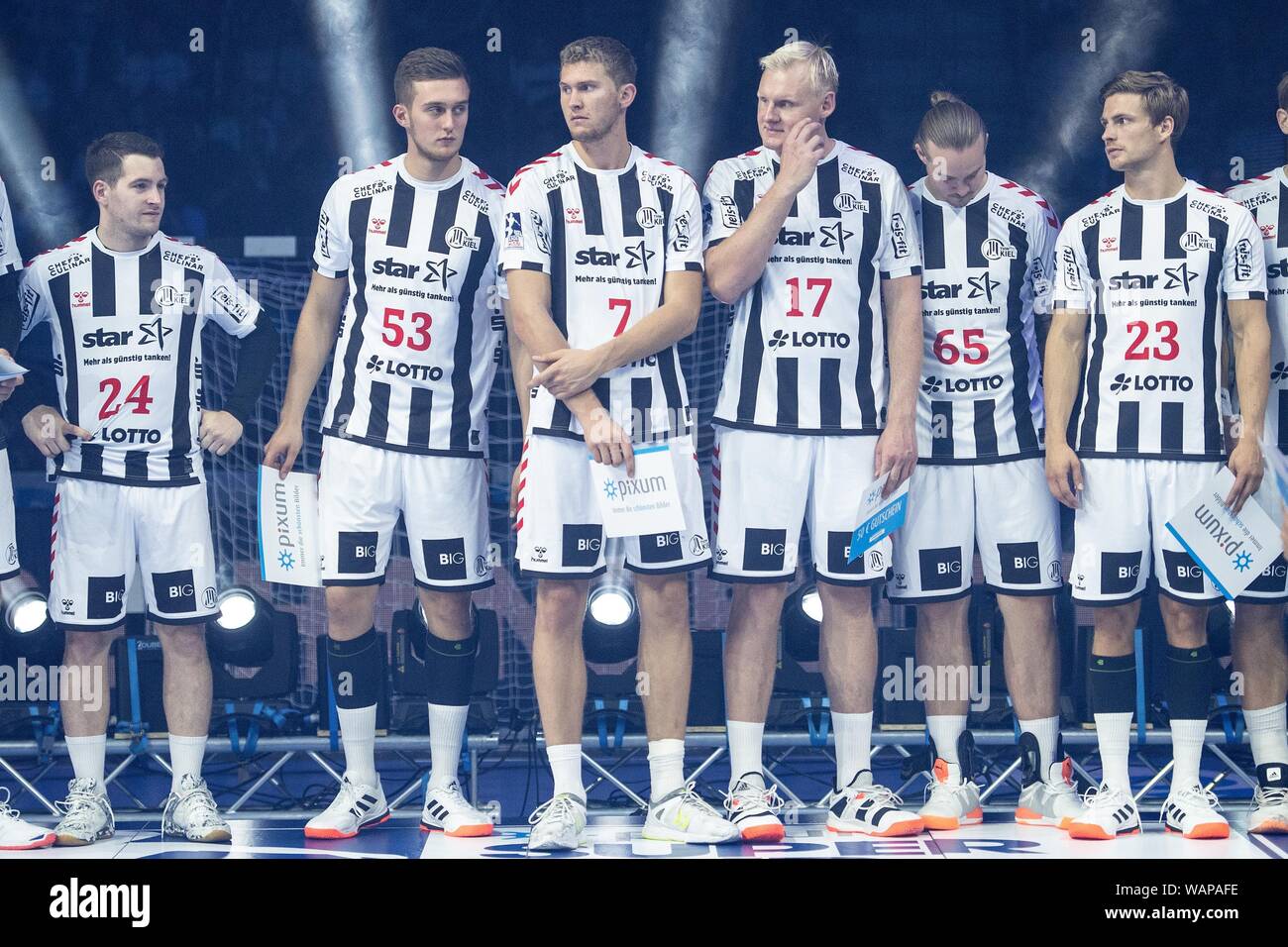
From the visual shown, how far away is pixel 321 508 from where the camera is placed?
4844 millimetres

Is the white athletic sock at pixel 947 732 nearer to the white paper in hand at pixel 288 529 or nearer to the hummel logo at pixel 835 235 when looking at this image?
the hummel logo at pixel 835 235

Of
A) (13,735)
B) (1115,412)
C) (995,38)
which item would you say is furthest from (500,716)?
(995,38)

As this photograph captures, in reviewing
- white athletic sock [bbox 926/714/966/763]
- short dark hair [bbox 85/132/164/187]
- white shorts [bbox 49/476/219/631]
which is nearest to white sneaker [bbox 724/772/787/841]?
white athletic sock [bbox 926/714/966/763]

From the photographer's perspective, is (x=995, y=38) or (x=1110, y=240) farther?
(x=995, y=38)

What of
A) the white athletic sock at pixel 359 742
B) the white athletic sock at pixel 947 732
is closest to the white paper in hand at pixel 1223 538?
the white athletic sock at pixel 947 732

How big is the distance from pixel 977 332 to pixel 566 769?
1.87 metres

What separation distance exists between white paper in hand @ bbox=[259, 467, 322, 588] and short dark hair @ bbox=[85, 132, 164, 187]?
1.04 metres

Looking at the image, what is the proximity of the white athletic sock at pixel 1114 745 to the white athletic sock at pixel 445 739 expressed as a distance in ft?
6.55

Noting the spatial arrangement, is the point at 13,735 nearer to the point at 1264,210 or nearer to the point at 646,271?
the point at 646,271

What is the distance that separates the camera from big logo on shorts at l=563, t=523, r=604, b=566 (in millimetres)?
4602

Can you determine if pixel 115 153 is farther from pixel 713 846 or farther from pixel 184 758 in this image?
pixel 713 846

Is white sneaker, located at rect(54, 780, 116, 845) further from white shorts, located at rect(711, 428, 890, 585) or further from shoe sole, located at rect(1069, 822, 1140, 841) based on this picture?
shoe sole, located at rect(1069, 822, 1140, 841)

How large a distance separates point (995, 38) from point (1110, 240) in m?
1.26

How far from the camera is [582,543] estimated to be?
4.62 metres
